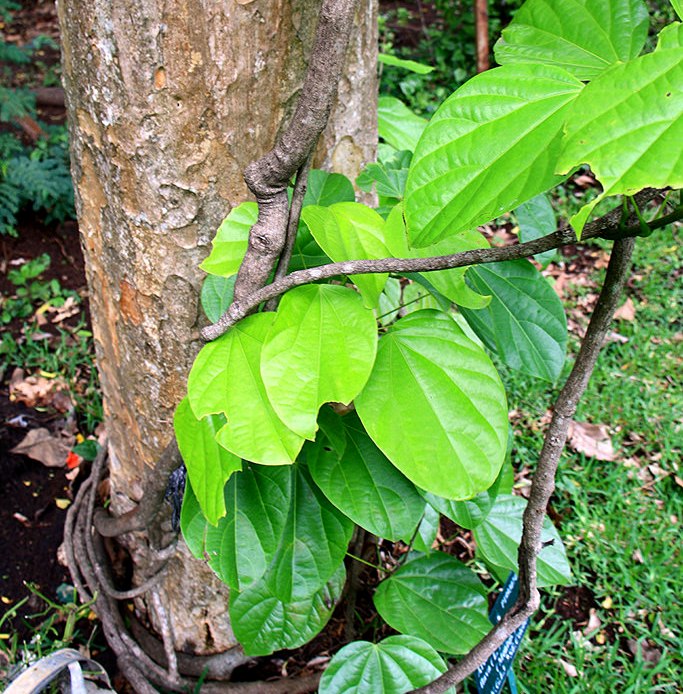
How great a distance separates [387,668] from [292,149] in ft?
2.92

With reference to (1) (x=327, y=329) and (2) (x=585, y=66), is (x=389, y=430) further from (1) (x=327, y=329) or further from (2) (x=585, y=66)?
(2) (x=585, y=66)

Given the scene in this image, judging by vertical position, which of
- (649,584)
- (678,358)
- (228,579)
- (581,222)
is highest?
(581,222)

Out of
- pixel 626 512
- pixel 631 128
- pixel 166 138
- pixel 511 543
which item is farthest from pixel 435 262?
pixel 626 512

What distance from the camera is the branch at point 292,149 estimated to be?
79cm

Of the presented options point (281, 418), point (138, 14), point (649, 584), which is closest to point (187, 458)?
point (281, 418)

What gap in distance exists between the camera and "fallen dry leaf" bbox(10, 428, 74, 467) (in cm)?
203

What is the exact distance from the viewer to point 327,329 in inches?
32.4

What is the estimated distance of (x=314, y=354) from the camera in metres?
0.80

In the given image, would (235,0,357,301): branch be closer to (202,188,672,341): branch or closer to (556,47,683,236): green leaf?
(202,188,672,341): branch

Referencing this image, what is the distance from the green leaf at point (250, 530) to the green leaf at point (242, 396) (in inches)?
9.8

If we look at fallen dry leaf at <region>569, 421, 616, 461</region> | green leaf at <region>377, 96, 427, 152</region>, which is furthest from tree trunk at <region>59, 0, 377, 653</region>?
fallen dry leaf at <region>569, 421, 616, 461</region>

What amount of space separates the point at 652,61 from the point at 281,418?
19.0 inches

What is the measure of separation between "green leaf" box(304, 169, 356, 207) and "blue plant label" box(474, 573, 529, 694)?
72 cm

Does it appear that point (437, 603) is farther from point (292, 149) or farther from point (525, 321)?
point (292, 149)
